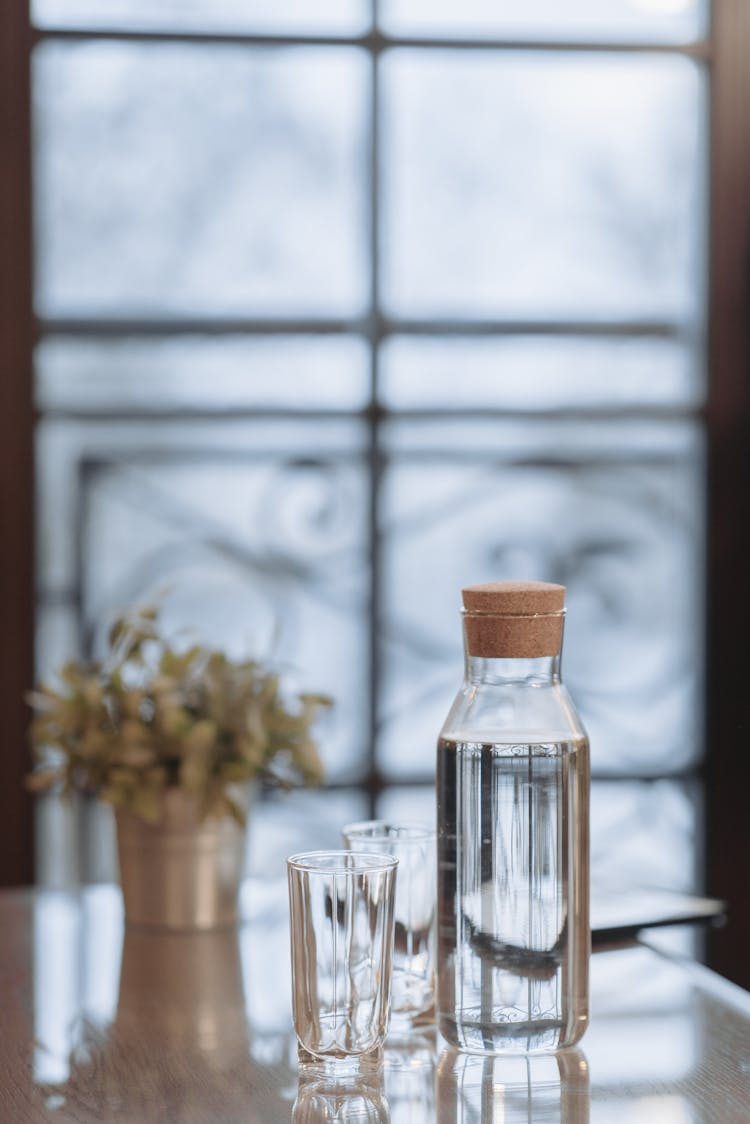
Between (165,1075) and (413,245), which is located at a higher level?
(413,245)

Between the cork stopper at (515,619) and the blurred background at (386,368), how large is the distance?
137cm

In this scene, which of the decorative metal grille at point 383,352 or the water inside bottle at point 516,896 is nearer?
the water inside bottle at point 516,896

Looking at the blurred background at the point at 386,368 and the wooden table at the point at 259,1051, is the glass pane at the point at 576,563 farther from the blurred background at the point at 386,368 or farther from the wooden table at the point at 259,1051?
the wooden table at the point at 259,1051

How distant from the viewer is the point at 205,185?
221 centimetres

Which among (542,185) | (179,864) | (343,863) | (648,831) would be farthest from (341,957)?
(542,185)

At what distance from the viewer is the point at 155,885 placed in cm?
118

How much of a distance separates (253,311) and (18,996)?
140 centimetres

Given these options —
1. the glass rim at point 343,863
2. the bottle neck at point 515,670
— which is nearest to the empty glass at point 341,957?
the glass rim at point 343,863

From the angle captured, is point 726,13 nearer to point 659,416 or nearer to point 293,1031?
point 659,416

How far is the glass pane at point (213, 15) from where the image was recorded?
7.07 feet

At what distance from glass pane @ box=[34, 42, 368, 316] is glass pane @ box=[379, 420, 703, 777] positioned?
330mm

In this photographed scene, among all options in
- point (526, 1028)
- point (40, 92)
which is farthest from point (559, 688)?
point (40, 92)

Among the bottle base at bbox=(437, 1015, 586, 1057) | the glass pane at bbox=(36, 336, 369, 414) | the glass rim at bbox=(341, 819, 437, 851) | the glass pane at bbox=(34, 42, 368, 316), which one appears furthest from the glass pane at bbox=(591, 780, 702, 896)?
the bottle base at bbox=(437, 1015, 586, 1057)

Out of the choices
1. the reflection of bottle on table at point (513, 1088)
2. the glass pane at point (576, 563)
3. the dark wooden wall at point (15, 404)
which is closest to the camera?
the reflection of bottle on table at point (513, 1088)
